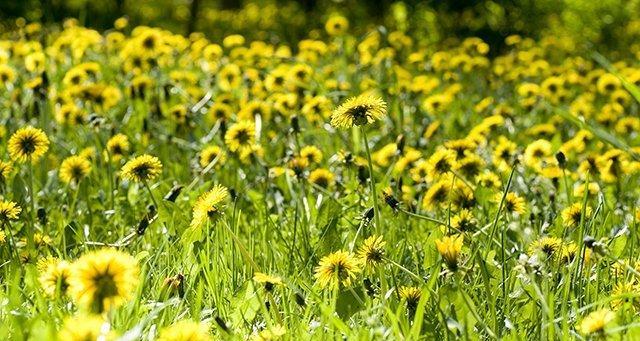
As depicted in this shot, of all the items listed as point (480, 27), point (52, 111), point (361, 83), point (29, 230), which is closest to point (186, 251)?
point (29, 230)

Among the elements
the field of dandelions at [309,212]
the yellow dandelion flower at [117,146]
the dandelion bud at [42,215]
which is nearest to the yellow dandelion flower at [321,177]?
the field of dandelions at [309,212]

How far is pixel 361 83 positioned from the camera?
4.74 meters

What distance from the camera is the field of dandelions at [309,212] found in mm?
1627

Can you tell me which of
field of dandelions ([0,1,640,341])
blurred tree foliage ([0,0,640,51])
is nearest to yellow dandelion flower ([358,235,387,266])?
field of dandelions ([0,1,640,341])

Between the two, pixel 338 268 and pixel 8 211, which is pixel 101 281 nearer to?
pixel 338 268

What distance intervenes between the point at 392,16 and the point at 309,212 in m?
7.42

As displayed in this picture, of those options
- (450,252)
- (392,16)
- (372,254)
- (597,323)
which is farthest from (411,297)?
(392,16)

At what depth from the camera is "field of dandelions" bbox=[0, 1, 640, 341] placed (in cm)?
163

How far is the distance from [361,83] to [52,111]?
1529 millimetres

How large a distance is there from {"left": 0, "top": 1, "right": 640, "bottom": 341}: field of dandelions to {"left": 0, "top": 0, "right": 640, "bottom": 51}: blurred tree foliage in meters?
2.61

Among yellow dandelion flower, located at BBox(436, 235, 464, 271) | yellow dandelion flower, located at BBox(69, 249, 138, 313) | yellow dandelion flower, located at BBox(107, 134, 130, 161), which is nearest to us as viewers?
yellow dandelion flower, located at BBox(69, 249, 138, 313)

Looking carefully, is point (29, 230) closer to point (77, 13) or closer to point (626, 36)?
point (626, 36)

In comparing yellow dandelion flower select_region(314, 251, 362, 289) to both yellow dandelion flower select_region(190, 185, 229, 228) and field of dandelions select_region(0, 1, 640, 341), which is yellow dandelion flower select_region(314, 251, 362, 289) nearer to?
field of dandelions select_region(0, 1, 640, 341)

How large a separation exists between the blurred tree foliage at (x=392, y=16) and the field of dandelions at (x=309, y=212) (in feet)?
8.55
